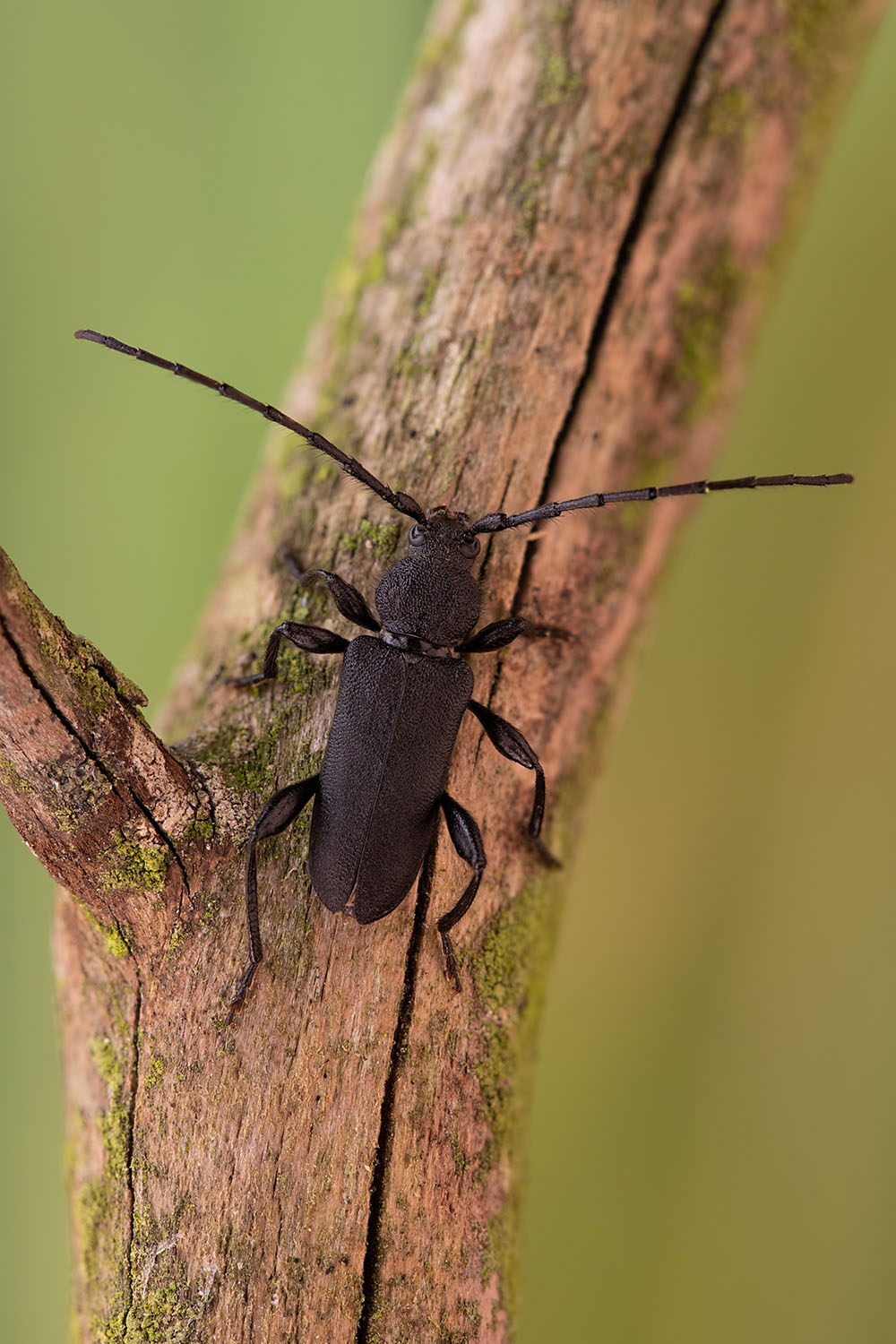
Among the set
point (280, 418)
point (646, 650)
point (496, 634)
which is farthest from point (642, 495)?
point (646, 650)

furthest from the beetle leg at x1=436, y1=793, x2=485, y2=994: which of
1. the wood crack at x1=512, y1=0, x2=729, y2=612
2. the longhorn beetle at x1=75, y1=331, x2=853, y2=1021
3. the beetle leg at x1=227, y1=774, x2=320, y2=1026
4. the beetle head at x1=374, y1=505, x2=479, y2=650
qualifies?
the wood crack at x1=512, y1=0, x2=729, y2=612

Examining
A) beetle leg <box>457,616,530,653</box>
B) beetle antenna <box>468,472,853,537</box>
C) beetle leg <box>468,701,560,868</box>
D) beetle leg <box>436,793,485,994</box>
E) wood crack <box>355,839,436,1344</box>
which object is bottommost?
wood crack <box>355,839,436,1344</box>

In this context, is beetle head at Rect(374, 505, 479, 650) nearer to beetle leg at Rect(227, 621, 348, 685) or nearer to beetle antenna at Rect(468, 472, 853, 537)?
beetle antenna at Rect(468, 472, 853, 537)

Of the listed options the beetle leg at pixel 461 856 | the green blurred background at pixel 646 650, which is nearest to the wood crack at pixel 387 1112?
the beetle leg at pixel 461 856

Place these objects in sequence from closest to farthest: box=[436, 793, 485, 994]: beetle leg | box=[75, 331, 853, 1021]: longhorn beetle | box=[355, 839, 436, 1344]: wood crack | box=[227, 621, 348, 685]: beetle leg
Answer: box=[355, 839, 436, 1344]: wood crack, box=[75, 331, 853, 1021]: longhorn beetle, box=[436, 793, 485, 994]: beetle leg, box=[227, 621, 348, 685]: beetle leg

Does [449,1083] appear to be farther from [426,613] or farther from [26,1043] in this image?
[26,1043]

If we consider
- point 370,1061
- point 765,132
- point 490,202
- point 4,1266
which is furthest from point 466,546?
point 4,1266

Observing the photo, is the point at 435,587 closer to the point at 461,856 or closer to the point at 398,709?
the point at 398,709
